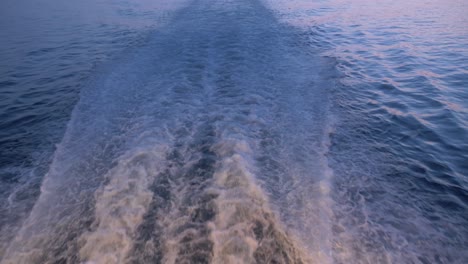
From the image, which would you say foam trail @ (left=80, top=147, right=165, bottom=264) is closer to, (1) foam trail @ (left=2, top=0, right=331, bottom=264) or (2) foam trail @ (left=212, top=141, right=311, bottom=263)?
(1) foam trail @ (left=2, top=0, right=331, bottom=264)

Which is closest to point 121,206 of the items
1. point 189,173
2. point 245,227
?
point 189,173

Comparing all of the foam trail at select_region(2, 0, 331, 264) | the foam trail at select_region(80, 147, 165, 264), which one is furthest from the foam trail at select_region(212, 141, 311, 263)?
the foam trail at select_region(80, 147, 165, 264)

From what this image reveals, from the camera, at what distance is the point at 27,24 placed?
2075 cm

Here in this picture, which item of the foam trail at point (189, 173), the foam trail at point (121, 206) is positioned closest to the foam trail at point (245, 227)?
the foam trail at point (189, 173)

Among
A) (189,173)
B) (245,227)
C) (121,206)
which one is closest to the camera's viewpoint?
(245,227)

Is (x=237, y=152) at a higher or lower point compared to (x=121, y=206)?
higher

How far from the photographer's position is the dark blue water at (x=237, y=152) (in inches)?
184

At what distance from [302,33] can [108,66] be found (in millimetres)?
11073

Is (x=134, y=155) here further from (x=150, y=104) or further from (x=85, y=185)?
(x=150, y=104)

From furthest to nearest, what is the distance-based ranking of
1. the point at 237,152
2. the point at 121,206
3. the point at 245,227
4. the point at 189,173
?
the point at 237,152 < the point at 189,173 < the point at 121,206 < the point at 245,227

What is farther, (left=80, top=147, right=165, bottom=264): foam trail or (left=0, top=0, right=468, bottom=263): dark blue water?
(left=0, top=0, right=468, bottom=263): dark blue water

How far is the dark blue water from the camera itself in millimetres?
4680

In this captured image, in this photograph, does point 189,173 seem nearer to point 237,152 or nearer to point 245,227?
point 237,152

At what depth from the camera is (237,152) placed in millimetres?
6633
